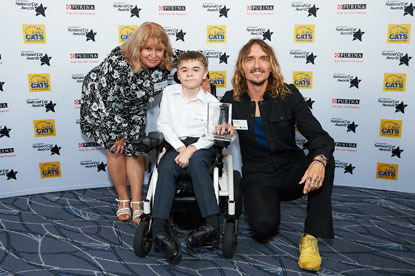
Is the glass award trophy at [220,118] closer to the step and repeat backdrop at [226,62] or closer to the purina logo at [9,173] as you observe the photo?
the step and repeat backdrop at [226,62]

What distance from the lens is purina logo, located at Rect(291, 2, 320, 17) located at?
3.48 metres

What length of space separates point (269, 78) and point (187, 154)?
90 cm

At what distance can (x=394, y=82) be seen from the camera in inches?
137

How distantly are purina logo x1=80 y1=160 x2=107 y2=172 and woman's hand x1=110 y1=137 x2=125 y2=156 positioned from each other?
905 millimetres

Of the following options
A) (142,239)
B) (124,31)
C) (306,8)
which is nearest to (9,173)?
(124,31)

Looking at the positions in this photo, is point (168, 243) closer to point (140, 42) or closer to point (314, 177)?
point (314, 177)

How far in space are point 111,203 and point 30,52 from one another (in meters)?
1.69

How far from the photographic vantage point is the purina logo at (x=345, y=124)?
369 cm

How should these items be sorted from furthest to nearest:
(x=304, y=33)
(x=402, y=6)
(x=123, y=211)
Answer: (x=304, y=33)
(x=402, y=6)
(x=123, y=211)

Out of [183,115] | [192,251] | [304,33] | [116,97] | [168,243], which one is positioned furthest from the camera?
[304,33]

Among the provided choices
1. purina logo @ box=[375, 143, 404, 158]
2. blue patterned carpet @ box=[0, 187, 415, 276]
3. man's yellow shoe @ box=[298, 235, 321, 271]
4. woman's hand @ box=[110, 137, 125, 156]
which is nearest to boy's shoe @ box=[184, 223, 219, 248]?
blue patterned carpet @ box=[0, 187, 415, 276]

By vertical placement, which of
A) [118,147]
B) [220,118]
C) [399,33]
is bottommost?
[118,147]

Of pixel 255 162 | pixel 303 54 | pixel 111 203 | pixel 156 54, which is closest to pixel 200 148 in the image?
pixel 255 162

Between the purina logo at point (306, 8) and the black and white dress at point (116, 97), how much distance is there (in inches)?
59.9
